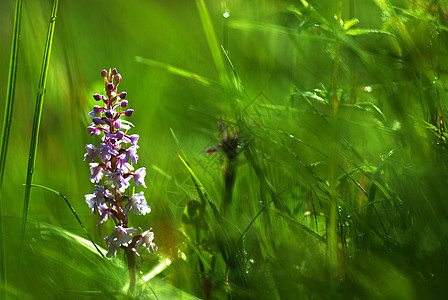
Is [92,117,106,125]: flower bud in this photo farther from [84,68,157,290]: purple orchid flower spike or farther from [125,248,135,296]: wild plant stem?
[125,248,135,296]: wild plant stem

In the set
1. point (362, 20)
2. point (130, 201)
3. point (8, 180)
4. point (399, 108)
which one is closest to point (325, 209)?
point (399, 108)

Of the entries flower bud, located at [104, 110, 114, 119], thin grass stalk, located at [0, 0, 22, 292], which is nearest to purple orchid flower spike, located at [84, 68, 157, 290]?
flower bud, located at [104, 110, 114, 119]

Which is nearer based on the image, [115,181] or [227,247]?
[227,247]

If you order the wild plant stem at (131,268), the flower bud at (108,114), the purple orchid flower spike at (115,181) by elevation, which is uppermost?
the flower bud at (108,114)

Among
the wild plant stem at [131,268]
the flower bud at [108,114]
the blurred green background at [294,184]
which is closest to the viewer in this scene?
the blurred green background at [294,184]

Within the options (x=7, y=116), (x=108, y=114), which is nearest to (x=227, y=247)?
(x=108, y=114)

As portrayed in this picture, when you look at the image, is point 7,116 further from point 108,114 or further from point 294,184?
point 294,184

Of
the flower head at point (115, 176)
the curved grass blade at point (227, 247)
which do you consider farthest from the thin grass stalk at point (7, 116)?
the curved grass blade at point (227, 247)

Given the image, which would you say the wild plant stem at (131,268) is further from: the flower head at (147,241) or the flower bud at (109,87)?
the flower bud at (109,87)

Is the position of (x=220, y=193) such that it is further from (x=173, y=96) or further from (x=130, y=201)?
(x=173, y=96)
